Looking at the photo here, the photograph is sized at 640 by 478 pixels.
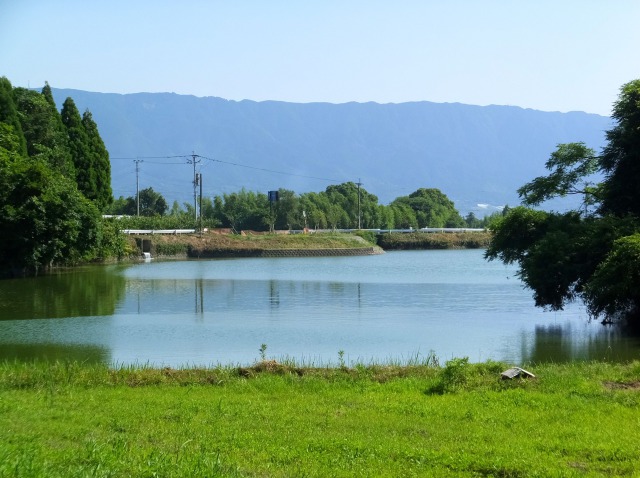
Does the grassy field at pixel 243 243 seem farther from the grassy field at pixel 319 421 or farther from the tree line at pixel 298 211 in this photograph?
the grassy field at pixel 319 421

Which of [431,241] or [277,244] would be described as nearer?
[277,244]

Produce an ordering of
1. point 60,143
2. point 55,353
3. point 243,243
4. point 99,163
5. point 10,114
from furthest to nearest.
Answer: point 243,243 < point 99,163 < point 60,143 < point 10,114 < point 55,353

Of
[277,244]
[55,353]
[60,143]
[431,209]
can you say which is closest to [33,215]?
[60,143]

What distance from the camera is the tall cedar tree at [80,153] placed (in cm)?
5684

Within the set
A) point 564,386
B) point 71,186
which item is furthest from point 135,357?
point 71,186

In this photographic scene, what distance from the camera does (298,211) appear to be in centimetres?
10119

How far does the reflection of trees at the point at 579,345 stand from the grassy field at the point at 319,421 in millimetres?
4271

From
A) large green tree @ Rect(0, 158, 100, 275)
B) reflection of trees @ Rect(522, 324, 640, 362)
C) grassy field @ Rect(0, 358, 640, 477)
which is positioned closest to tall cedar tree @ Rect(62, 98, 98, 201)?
large green tree @ Rect(0, 158, 100, 275)

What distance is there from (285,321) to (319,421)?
16026 millimetres

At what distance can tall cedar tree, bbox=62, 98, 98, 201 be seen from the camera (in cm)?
5684

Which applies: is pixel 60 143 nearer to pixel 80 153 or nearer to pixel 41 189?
pixel 80 153

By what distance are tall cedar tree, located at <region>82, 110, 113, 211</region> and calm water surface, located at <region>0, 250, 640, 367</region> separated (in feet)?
42.3

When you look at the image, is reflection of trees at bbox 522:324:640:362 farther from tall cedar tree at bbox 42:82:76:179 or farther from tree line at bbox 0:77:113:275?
tall cedar tree at bbox 42:82:76:179

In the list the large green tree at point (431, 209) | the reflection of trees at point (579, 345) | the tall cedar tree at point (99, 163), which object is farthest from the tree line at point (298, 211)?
the reflection of trees at point (579, 345)
